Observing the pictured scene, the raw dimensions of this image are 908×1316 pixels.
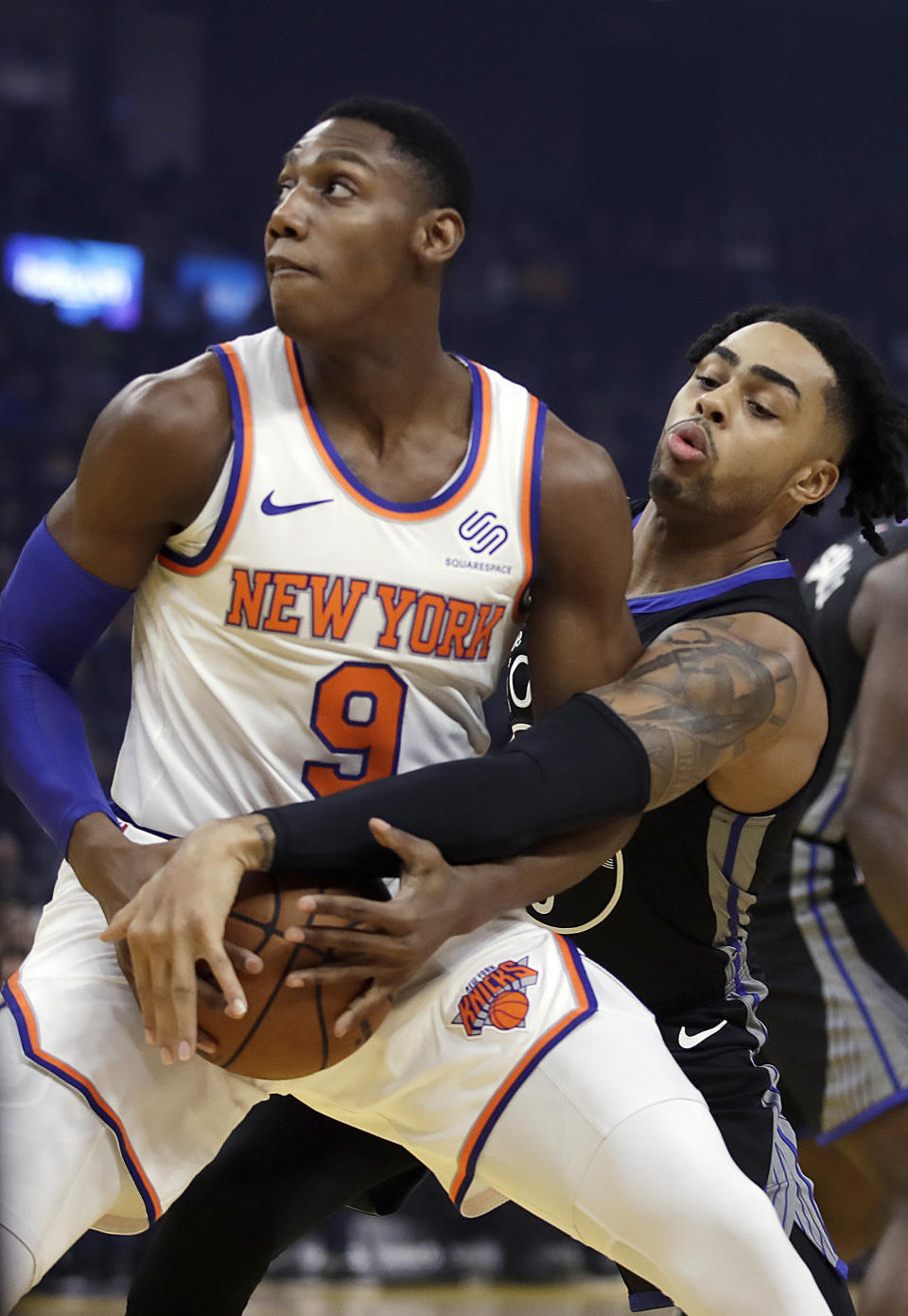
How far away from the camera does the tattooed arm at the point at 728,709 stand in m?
2.36

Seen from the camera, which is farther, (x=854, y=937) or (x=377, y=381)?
(x=854, y=937)

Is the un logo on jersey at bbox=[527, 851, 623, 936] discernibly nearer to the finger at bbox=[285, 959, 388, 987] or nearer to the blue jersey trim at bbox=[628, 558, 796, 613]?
the blue jersey trim at bbox=[628, 558, 796, 613]

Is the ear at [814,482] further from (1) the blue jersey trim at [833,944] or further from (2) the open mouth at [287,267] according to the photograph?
(2) the open mouth at [287,267]

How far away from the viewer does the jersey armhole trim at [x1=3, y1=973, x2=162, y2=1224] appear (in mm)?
2039

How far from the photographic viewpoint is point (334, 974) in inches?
80.2

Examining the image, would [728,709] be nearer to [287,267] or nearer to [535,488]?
[535,488]

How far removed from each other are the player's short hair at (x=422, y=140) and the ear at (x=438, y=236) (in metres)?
0.02

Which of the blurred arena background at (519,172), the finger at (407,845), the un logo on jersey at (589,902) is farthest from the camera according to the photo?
the blurred arena background at (519,172)

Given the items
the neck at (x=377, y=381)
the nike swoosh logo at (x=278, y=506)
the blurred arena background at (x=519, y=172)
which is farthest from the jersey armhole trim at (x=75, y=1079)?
the blurred arena background at (x=519, y=172)

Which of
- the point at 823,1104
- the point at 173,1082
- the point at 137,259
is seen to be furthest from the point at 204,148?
the point at 173,1082

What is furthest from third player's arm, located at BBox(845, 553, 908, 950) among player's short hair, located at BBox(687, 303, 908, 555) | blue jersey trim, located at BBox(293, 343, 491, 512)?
blue jersey trim, located at BBox(293, 343, 491, 512)

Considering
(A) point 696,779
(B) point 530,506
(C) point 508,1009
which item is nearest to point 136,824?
(C) point 508,1009

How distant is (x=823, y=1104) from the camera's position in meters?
3.38

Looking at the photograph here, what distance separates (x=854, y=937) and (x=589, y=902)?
1.05m
